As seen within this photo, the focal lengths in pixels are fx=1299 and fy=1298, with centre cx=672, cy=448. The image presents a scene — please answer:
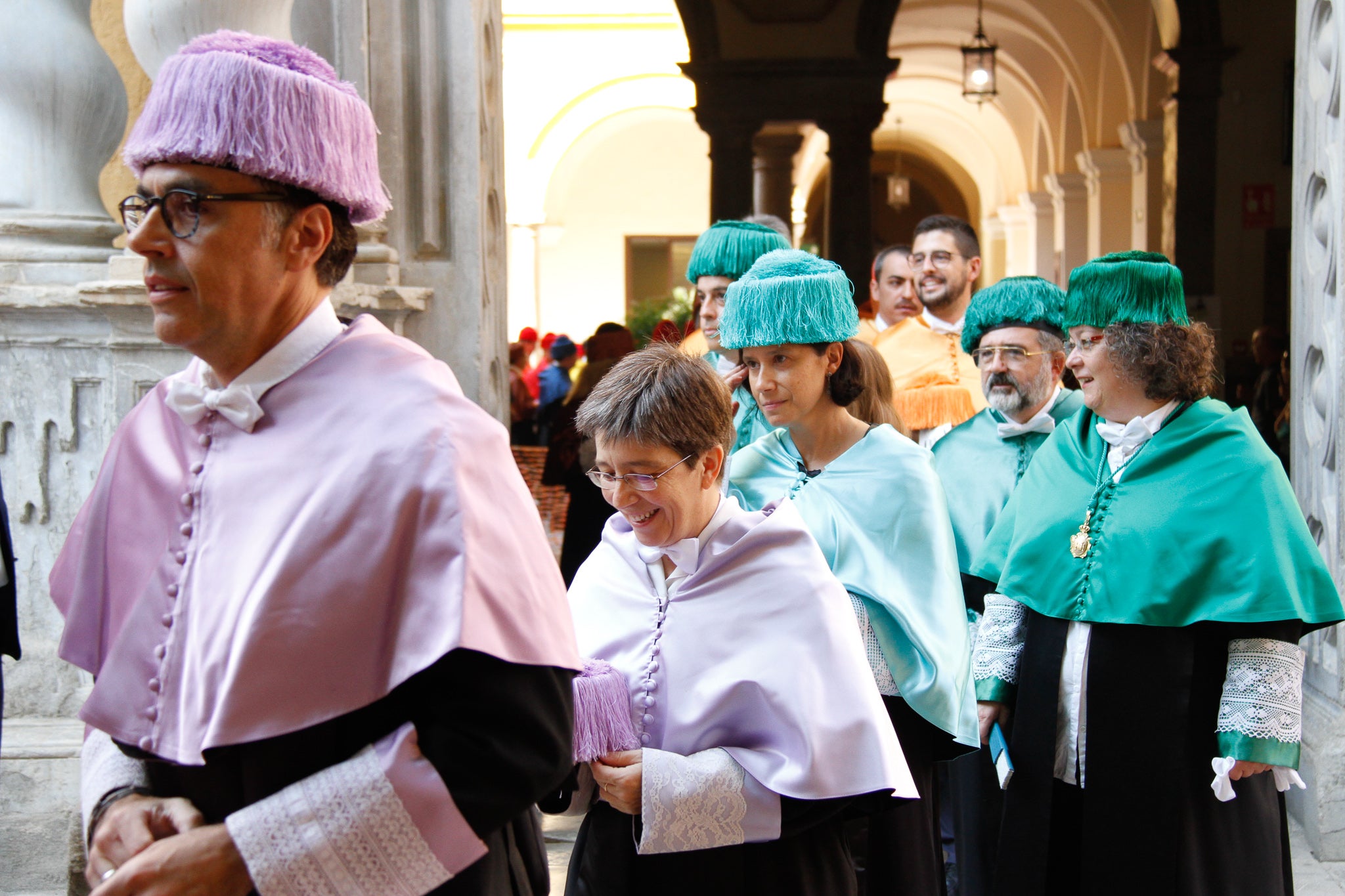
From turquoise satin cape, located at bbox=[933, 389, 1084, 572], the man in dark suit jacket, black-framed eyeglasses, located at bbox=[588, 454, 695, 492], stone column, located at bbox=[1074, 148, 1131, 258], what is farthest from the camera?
stone column, located at bbox=[1074, 148, 1131, 258]

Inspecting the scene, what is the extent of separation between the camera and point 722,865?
2098mm

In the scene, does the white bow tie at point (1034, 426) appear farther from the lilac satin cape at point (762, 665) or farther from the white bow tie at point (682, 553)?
the white bow tie at point (682, 553)

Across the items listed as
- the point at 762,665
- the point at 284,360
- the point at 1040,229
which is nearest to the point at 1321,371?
the point at 762,665

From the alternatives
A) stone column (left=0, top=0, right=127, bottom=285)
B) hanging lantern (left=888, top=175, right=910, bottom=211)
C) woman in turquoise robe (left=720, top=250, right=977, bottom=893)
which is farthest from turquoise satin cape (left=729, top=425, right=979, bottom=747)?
hanging lantern (left=888, top=175, right=910, bottom=211)

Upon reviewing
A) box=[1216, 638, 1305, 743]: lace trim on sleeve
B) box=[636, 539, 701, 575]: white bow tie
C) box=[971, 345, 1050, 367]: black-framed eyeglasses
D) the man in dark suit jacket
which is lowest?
box=[1216, 638, 1305, 743]: lace trim on sleeve

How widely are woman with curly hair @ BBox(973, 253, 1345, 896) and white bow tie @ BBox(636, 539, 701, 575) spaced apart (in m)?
1.20

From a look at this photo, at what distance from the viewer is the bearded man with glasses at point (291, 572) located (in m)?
1.41

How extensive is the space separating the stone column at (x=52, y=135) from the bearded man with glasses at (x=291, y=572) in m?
2.30

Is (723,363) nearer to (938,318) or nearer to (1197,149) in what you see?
(938,318)

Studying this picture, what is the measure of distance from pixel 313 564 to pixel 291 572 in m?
0.02

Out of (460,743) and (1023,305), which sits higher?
(1023,305)

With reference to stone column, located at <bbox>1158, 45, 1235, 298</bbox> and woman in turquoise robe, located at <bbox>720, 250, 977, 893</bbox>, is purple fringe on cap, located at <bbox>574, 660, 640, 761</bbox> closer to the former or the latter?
woman in turquoise robe, located at <bbox>720, 250, 977, 893</bbox>

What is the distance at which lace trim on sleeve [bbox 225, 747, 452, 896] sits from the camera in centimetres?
139

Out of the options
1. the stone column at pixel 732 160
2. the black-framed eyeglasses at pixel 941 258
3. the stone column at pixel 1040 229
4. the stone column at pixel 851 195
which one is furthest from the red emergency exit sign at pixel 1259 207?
the stone column at pixel 1040 229
